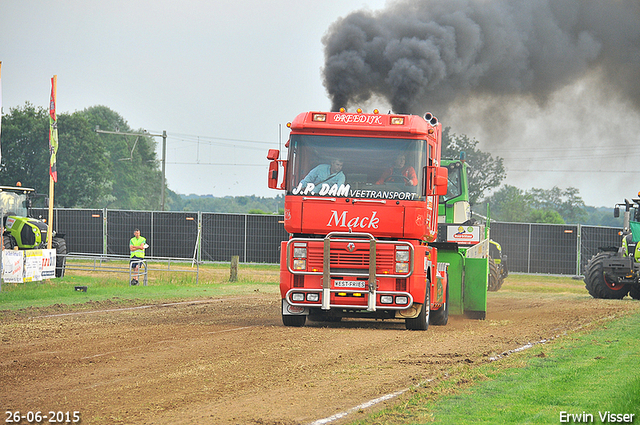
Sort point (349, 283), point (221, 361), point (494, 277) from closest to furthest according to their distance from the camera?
point (221, 361), point (349, 283), point (494, 277)

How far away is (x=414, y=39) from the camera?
859 inches

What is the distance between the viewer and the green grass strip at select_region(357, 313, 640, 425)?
6887 millimetres

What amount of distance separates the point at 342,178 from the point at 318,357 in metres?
3.91

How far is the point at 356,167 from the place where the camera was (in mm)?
13461


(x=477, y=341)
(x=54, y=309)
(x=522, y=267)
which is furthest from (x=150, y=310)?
(x=522, y=267)

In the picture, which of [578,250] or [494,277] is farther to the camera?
[578,250]

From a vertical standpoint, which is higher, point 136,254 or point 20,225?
point 20,225

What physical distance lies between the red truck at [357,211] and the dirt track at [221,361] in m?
0.78

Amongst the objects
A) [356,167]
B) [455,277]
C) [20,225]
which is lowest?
[455,277]

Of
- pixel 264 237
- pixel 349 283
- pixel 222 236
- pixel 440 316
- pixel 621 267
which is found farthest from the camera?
pixel 222 236

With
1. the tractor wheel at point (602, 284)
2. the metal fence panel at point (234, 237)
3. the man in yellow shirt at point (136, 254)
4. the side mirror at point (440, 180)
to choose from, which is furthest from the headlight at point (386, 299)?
the metal fence panel at point (234, 237)

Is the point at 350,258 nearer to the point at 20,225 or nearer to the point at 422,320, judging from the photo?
the point at 422,320

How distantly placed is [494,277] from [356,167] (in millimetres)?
17135

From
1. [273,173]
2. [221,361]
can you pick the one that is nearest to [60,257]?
[273,173]
